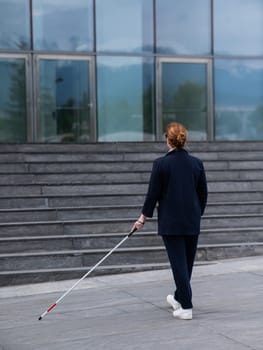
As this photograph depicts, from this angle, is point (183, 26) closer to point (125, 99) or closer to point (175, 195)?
point (125, 99)

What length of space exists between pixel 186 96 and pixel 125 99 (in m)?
1.71

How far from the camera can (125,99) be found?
16234 mm

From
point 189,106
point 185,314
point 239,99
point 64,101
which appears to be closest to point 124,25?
point 64,101

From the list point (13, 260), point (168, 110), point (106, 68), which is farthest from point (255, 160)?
point (13, 260)

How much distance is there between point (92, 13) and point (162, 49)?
2.08 metres

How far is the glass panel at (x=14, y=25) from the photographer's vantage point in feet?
50.7

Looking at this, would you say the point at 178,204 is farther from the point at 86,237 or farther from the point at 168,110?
the point at 168,110

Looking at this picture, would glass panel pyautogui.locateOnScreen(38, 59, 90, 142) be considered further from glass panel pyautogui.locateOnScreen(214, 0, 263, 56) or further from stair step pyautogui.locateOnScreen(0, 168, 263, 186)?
glass panel pyautogui.locateOnScreen(214, 0, 263, 56)

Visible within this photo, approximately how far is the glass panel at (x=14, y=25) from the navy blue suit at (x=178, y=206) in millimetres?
10291

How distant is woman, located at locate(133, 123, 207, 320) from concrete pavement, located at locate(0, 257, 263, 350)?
1.45 ft

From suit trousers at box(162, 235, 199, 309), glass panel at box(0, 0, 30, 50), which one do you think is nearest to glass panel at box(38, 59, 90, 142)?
glass panel at box(0, 0, 30, 50)

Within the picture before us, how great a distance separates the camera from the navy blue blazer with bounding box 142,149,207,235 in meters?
6.10

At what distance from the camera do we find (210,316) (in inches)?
247

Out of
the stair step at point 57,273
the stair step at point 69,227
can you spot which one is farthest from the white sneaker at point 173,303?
the stair step at point 69,227
